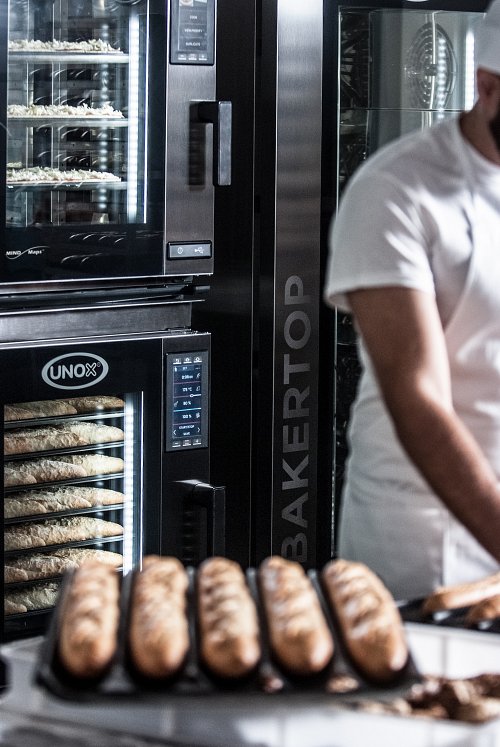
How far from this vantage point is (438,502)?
5.52 ft

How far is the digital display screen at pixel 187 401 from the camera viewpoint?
2895 mm

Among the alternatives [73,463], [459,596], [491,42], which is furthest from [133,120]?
[459,596]

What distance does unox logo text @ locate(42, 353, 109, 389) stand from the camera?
2713 mm

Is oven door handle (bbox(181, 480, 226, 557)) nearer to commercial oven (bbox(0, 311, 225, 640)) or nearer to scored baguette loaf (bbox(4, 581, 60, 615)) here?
commercial oven (bbox(0, 311, 225, 640))

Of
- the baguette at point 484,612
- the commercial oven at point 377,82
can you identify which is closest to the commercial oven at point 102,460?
→ the commercial oven at point 377,82

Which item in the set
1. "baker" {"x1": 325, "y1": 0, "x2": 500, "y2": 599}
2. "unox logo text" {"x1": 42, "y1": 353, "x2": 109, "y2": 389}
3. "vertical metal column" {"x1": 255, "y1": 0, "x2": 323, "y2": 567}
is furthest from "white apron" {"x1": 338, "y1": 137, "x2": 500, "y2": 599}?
"vertical metal column" {"x1": 255, "y1": 0, "x2": 323, "y2": 567}

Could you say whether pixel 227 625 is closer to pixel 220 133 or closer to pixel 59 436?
pixel 59 436

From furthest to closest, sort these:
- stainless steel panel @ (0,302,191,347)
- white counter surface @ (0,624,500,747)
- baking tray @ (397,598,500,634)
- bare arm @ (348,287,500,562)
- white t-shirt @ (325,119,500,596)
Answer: stainless steel panel @ (0,302,191,347) → white t-shirt @ (325,119,500,596) → bare arm @ (348,287,500,562) → baking tray @ (397,598,500,634) → white counter surface @ (0,624,500,747)

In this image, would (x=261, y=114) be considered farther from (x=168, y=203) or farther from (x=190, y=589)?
(x=190, y=589)

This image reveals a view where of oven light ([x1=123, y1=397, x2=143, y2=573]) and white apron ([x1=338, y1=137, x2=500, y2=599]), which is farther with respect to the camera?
oven light ([x1=123, y1=397, x2=143, y2=573])

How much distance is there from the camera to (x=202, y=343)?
2.92m

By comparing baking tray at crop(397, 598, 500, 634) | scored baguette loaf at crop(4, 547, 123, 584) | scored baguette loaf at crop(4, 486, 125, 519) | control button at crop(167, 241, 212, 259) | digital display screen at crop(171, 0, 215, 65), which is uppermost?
digital display screen at crop(171, 0, 215, 65)

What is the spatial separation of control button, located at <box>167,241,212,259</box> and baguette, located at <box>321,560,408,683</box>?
171 cm

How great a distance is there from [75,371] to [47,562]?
0.44 meters
